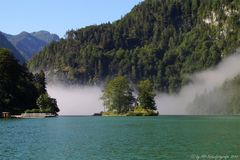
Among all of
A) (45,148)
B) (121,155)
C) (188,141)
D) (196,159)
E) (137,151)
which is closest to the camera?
(196,159)

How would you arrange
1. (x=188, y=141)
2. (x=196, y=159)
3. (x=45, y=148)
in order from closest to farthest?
(x=196, y=159) → (x=45, y=148) → (x=188, y=141)

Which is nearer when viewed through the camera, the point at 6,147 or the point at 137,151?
the point at 137,151

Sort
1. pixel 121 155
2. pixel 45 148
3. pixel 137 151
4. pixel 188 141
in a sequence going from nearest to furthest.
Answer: pixel 121 155
pixel 137 151
pixel 45 148
pixel 188 141

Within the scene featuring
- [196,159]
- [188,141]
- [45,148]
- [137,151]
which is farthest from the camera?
[188,141]

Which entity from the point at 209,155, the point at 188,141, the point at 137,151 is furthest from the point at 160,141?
the point at 209,155

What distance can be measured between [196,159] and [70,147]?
2109 cm

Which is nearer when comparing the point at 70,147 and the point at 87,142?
the point at 70,147

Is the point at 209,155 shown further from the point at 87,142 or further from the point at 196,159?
the point at 87,142

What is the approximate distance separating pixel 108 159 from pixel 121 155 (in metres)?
3.58

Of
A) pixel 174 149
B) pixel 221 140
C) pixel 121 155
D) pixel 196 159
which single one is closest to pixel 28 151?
pixel 121 155

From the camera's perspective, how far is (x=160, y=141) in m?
75.3

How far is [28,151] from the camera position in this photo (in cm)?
6356

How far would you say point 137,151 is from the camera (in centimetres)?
6206

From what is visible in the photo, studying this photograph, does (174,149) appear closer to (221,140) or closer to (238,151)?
(238,151)
